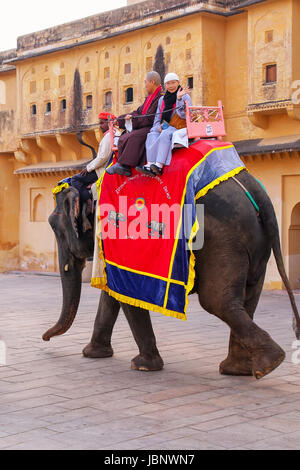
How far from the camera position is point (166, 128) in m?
6.64

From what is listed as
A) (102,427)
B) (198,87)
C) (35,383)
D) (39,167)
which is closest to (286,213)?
(198,87)

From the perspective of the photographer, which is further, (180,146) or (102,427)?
(180,146)

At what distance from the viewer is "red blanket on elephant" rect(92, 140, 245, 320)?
6141 mm

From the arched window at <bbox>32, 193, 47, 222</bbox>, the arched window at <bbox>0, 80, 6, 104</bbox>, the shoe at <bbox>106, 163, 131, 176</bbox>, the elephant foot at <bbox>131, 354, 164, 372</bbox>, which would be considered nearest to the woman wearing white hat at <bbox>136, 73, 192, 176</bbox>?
the shoe at <bbox>106, 163, 131, 176</bbox>

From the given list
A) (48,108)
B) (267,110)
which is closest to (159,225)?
(267,110)

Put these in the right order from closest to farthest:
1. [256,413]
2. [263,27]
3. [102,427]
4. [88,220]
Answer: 1. [102,427]
2. [256,413]
3. [88,220]
4. [263,27]

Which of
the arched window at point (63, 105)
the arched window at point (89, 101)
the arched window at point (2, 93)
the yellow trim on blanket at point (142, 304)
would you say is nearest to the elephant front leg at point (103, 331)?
the yellow trim on blanket at point (142, 304)

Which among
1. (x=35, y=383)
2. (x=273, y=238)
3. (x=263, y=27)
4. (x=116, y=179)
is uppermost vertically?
(x=263, y=27)

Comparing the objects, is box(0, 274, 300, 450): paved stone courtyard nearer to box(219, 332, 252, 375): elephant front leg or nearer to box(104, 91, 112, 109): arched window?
box(219, 332, 252, 375): elephant front leg

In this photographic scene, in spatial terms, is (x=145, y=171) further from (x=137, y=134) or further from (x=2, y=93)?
(x=2, y=93)

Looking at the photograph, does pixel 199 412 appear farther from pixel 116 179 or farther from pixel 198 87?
pixel 198 87

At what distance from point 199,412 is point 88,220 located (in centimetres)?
262

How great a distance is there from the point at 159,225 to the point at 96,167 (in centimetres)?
136

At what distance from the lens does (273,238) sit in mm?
6195
